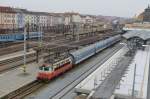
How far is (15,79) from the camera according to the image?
102 feet

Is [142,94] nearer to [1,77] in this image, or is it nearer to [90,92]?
[90,92]

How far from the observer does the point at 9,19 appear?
328 feet

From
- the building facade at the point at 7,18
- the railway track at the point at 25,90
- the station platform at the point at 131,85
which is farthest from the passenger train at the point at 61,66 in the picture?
the building facade at the point at 7,18

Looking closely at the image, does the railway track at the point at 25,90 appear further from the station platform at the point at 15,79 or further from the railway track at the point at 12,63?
the railway track at the point at 12,63

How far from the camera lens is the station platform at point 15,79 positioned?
2752 centimetres

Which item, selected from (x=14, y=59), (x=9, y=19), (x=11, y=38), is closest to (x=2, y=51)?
(x=14, y=59)

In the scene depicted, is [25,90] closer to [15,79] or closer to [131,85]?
[15,79]

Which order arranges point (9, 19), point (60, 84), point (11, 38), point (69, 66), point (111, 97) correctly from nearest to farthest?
1. point (111, 97)
2. point (60, 84)
3. point (69, 66)
4. point (11, 38)
5. point (9, 19)

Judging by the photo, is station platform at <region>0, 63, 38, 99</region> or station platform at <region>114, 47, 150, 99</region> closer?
station platform at <region>114, 47, 150, 99</region>

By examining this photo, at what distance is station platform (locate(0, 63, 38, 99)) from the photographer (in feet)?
90.3

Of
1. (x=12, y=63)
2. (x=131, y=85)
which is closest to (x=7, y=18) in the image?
(x=12, y=63)

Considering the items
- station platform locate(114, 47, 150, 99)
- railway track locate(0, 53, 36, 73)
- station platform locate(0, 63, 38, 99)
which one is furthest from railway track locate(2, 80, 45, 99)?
station platform locate(114, 47, 150, 99)

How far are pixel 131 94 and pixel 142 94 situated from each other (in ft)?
3.60

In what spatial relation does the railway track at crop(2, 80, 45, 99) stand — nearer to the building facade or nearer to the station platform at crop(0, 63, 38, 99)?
the station platform at crop(0, 63, 38, 99)
